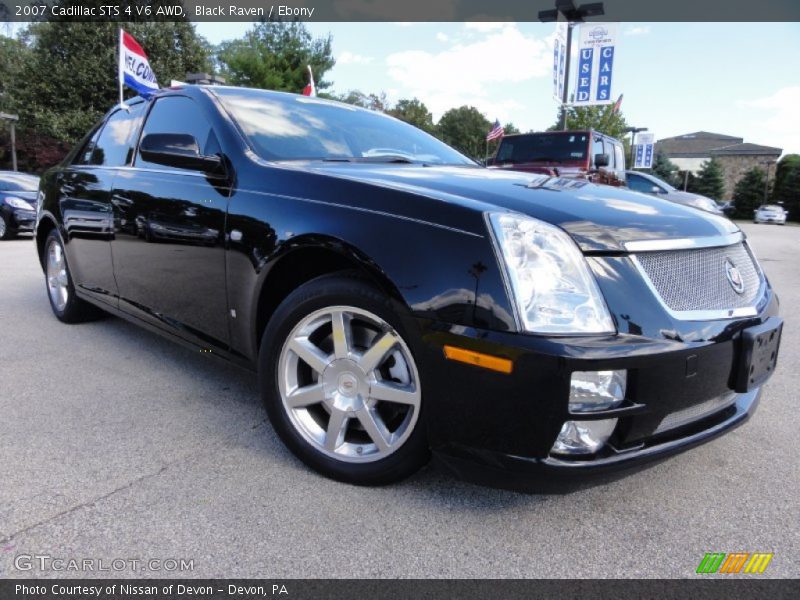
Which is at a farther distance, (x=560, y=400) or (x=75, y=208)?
(x=75, y=208)

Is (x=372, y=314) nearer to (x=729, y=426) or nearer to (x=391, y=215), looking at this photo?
(x=391, y=215)

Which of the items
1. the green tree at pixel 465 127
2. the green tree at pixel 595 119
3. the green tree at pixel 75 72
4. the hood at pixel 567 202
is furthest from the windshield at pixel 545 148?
the green tree at pixel 465 127

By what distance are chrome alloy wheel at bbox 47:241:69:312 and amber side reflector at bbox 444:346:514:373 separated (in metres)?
3.60

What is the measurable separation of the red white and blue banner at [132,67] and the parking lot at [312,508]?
6.38 m

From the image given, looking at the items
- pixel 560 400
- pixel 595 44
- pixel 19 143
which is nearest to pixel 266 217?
pixel 560 400

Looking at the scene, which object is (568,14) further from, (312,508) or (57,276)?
(312,508)

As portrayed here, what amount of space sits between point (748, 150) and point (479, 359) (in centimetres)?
7944

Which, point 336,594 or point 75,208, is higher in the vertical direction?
point 75,208

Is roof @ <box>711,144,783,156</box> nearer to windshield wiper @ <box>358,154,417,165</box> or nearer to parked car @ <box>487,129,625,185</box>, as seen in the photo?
parked car @ <box>487,129,625,185</box>

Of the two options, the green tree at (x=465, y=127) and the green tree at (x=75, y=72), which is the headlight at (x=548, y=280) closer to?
the green tree at (x=75, y=72)

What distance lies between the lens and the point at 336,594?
5.19 feet

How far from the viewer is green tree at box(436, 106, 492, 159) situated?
6650 centimetres

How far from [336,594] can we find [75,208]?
3.27 m

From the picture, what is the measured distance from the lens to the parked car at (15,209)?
36.1ft
